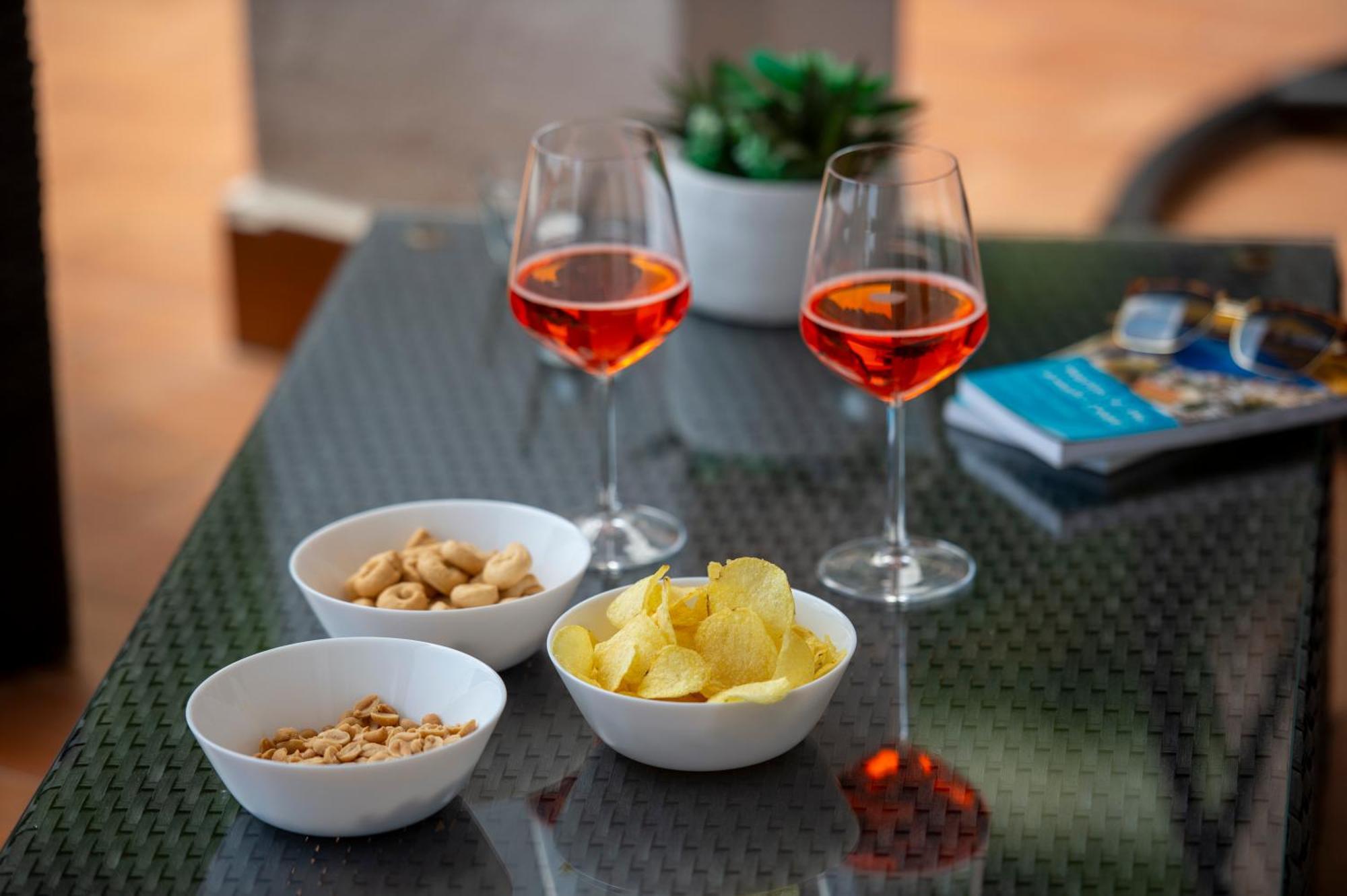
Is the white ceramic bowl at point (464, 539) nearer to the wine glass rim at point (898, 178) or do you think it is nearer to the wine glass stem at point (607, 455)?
the wine glass stem at point (607, 455)

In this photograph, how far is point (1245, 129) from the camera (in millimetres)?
2955

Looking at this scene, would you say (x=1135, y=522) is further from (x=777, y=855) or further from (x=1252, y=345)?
(x=777, y=855)

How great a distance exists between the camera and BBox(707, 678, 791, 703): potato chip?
0.66 meters

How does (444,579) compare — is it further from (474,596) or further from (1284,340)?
(1284,340)

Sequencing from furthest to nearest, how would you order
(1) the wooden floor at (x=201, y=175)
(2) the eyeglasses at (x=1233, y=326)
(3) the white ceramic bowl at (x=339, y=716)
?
(1) the wooden floor at (x=201, y=175) → (2) the eyeglasses at (x=1233, y=326) → (3) the white ceramic bowl at (x=339, y=716)

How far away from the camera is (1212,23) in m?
4.27

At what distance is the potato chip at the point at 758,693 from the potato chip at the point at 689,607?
5 cm

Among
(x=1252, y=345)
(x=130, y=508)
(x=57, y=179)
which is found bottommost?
(x=130, y=508)

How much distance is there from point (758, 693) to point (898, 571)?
246 mm

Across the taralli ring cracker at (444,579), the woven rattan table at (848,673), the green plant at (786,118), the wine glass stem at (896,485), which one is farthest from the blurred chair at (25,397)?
the wine glass stem at (896,485)

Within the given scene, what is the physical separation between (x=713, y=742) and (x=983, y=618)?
0.76ft

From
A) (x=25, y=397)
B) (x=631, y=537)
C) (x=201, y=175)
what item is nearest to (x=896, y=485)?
(x=631, y=537)

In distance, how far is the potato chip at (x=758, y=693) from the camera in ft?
2.15

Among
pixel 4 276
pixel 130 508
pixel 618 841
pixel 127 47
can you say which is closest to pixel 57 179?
pixel 127 47
